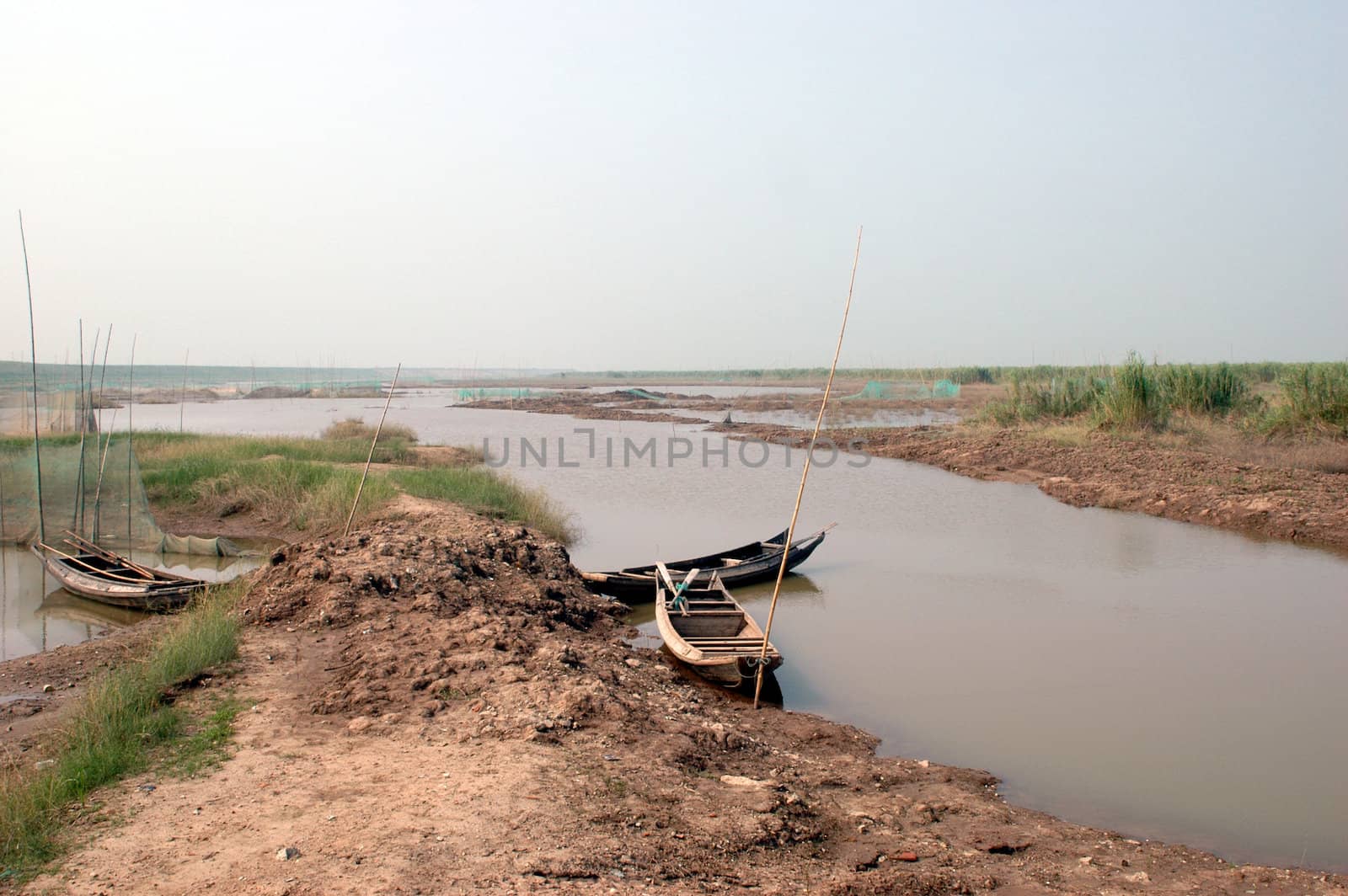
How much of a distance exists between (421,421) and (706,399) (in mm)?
20808

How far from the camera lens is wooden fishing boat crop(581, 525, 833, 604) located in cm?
1000

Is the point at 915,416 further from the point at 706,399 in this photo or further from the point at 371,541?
the point at 371,541

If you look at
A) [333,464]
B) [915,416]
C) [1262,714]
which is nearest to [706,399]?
[915,416]

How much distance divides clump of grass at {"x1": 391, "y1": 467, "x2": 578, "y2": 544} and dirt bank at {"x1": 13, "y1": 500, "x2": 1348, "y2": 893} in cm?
561

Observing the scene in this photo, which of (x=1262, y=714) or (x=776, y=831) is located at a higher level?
(x=776, y=831)

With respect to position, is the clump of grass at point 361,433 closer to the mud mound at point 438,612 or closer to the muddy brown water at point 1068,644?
the muddy brown water at point 1068,644

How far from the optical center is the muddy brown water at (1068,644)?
5816 millimetres

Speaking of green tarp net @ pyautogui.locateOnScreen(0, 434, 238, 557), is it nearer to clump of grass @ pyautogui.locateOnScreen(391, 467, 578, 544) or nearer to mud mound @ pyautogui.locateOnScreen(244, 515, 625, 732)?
clump of grass @ pyautogui.locateOnScreen(391, 467, 578, 544)

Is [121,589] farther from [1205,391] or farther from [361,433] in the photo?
[1205,391]

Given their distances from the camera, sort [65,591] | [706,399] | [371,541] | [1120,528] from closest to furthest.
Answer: [371,541], [65,591], [1120,528], [706,399]

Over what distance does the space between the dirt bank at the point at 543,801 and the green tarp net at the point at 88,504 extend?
5.13m

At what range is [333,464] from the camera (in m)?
15.7

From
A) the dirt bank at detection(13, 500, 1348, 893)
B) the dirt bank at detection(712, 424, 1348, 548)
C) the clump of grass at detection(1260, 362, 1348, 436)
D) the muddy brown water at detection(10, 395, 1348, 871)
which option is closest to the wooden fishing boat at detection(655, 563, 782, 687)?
the dirt bank at detection(13, 500, 1348, 893)

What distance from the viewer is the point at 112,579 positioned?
9508 millimetres
